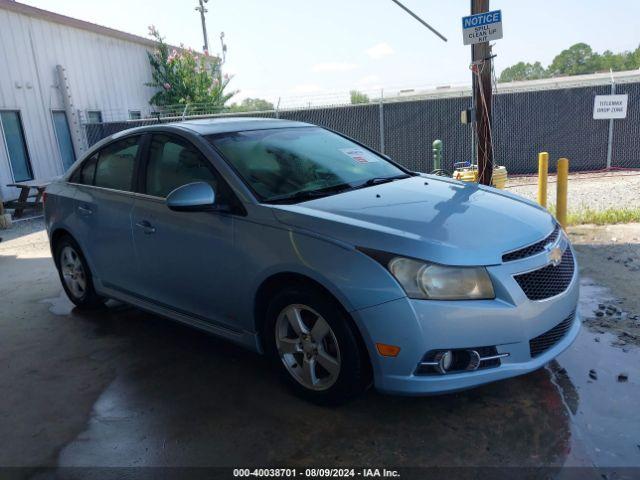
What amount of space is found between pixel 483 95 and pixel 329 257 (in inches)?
206

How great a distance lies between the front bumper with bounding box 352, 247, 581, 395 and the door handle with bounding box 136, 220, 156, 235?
1828 mm

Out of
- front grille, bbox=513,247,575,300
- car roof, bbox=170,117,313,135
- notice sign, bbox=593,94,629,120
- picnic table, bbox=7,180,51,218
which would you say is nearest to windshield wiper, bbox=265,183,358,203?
car roof, bbox=170,117,313,135

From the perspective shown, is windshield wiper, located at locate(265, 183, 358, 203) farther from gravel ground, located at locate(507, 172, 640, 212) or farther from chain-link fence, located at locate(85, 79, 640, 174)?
chain-link fence, located at locate(85, 79, 640, 174)

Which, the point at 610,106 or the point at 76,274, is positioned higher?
the point at 610,106

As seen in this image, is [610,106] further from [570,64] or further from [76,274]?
[570,64]

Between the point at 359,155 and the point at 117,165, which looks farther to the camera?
the point at 117,165

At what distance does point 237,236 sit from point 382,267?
3.32 feet

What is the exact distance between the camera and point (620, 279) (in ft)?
16.2

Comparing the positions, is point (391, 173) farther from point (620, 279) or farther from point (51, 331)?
point (51, 331)

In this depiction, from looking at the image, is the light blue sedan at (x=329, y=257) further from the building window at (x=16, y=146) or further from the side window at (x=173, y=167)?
the building window at (x=16, y=146)

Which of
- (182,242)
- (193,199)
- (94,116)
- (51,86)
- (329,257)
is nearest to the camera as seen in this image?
(329,257)

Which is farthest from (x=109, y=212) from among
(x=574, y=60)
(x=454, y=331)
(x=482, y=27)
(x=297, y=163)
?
(x=574, y=60)

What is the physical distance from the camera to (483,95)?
23.5 feet

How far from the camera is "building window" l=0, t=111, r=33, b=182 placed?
12.6 meters
